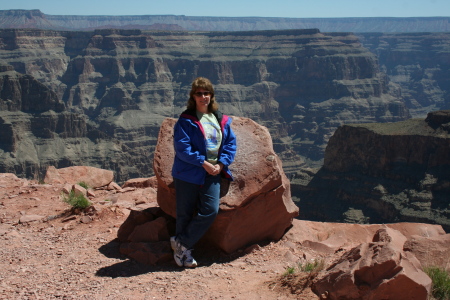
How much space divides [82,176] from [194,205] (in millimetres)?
6164

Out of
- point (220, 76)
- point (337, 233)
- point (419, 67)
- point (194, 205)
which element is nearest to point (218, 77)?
point (220, 76)

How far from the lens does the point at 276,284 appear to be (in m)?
5.76

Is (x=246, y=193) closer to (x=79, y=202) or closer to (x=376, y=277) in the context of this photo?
(x=376, y=277)

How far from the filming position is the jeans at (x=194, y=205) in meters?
6.64

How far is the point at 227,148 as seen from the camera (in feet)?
22.2

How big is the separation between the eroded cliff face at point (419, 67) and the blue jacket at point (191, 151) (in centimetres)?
14434

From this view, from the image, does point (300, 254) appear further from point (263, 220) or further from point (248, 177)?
point (248, 177)

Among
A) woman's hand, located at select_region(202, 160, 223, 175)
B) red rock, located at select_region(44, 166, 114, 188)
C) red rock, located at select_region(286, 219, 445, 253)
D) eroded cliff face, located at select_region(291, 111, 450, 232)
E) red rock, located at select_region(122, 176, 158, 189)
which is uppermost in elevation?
woman's hand, located at select_region(202, 160, 223, 175)

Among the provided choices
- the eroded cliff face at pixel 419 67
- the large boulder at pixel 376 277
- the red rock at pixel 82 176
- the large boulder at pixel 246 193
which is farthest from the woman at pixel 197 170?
the eroded cliff face at pixel 419 67

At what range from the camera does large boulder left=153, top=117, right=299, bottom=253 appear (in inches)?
278

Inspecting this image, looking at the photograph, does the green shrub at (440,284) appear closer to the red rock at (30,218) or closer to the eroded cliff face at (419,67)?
the red rock at (30,218)

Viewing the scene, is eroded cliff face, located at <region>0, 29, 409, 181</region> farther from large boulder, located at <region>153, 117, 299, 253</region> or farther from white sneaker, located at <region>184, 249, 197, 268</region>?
white sneaker, located at <region>184, 249, 197, 268</region>

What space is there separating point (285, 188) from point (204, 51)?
12208 centimetres

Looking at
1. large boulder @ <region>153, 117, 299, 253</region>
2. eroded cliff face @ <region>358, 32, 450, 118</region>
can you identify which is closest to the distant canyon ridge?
eroded cliff face @ <region>358, 32, 450, 118</region>
